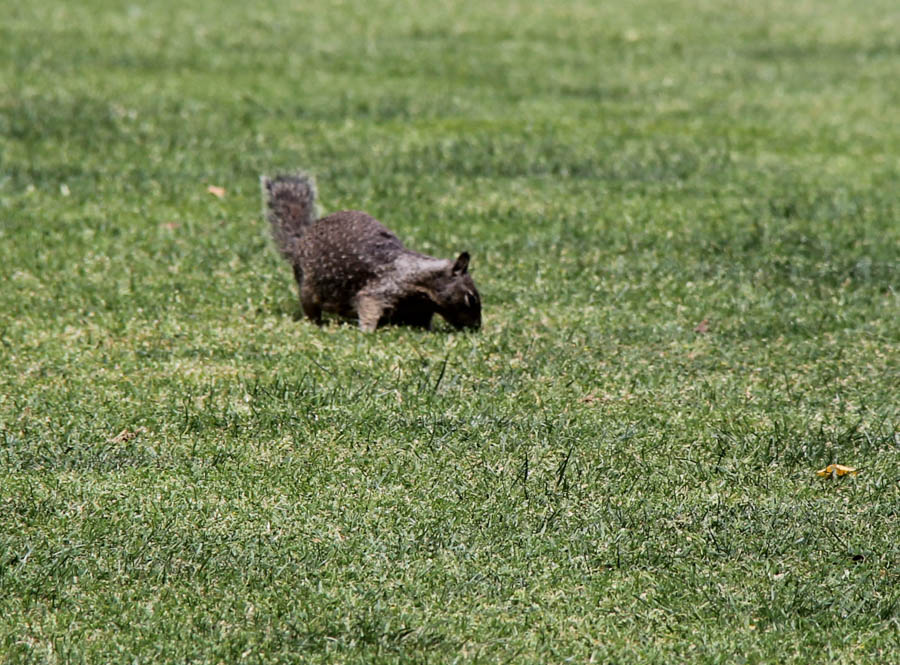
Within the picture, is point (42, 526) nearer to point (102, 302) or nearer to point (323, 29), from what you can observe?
point (102, 302)

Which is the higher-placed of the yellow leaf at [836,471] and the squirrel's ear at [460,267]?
the squirrel's ear at [460,267]

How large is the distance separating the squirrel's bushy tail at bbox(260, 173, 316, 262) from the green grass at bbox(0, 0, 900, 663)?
27cm

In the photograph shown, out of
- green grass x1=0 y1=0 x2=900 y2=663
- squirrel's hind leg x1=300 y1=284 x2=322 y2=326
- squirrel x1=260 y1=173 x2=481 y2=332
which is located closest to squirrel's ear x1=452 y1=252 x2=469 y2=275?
squirrel x1=260 y1=173 x2=481 y2=332

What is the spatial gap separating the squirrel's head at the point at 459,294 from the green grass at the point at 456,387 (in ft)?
0.50

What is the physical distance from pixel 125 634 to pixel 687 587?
73.6 inches

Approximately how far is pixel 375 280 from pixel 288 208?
1.09 meters

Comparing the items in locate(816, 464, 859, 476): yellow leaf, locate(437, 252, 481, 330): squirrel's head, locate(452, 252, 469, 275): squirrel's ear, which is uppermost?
locate(452, 252, 469, 275): squirrel's ear

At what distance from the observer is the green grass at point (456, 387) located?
4395 millimetres

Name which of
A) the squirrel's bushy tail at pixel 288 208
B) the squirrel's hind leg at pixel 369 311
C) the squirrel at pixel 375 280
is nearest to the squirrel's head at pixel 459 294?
the squirrel at pixel 375 280

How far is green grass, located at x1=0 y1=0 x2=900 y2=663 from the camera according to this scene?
14.4 feet

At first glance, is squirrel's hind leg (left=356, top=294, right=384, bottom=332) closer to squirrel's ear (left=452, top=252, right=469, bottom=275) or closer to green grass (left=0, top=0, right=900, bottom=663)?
green grass (left=0, top=0, right=900, bottom=663)

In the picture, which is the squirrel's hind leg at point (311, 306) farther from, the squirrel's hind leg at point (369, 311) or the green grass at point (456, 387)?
the squirrel's hind leg at point (369, 311)

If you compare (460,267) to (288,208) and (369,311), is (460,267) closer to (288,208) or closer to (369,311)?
(369,311)

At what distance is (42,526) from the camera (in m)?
4.82
